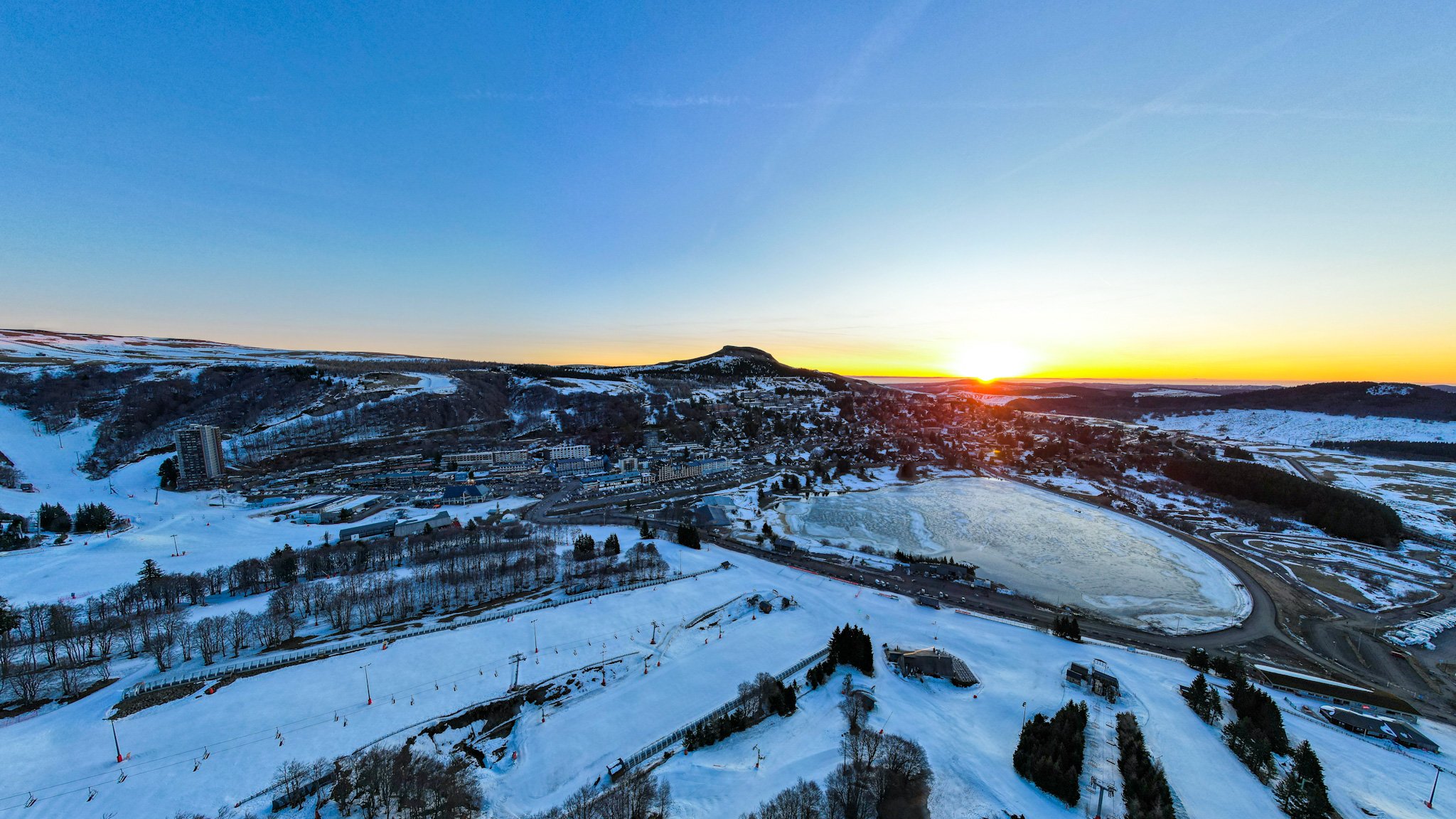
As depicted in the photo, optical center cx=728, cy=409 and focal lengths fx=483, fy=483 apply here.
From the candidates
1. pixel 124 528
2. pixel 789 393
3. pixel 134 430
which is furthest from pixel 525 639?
pixel 789 393

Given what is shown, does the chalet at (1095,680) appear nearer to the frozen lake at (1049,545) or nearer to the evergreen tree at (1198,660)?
the evergreen tree at (1198,660)

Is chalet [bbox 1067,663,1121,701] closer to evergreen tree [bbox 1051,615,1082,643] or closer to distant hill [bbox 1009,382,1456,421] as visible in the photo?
evergreen tree [bbox 1051,615,1082,643]

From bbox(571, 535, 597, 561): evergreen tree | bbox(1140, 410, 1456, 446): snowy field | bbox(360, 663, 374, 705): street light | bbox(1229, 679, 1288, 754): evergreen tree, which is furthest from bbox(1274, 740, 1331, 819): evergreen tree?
bbox(1140, 410, 1456, 446): snowy field

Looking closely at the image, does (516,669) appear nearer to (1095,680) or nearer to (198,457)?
(1095,680)

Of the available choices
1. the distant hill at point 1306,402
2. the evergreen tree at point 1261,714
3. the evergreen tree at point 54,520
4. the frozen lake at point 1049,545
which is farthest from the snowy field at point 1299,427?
the evergreen tree at point 54,520

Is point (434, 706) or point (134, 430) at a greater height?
point (134, 430)

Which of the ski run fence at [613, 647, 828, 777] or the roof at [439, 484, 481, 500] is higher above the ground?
the roof at [439, 484, 481, 500]

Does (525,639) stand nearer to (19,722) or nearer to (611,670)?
(611,670)
